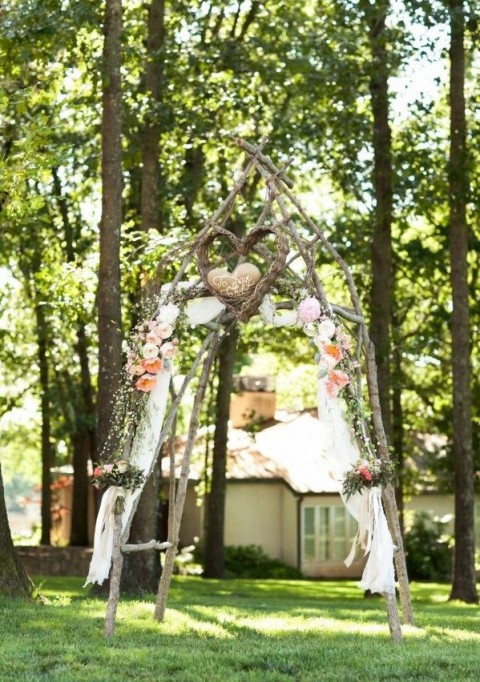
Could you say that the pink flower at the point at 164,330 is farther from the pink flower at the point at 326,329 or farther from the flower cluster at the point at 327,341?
the pink flower at the point at 326,329

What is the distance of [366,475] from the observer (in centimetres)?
1031

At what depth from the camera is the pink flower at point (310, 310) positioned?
10.7 m

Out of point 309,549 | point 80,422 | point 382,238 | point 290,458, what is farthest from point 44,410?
point 382,238

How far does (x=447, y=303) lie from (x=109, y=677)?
22267 mm

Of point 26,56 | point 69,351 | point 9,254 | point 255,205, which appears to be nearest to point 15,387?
point 69,351

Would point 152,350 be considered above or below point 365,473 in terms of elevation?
above

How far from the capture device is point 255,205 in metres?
23.8

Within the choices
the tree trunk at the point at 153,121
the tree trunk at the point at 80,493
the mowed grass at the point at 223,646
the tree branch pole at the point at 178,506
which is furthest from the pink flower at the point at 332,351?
the tree trunk at the point at 80,493

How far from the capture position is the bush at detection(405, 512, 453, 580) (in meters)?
32.4

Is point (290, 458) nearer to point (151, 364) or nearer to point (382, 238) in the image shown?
point (382, 238)

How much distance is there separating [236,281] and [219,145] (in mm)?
10324

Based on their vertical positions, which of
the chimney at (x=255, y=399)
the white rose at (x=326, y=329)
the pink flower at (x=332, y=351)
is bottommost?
the pink flower at (x=332, y=351)

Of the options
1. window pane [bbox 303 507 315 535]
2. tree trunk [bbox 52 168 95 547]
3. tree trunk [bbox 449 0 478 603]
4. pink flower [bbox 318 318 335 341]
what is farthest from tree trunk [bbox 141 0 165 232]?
window pane [bbox 303 507 315 535]

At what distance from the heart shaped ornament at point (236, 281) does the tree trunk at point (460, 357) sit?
897 centimetres
